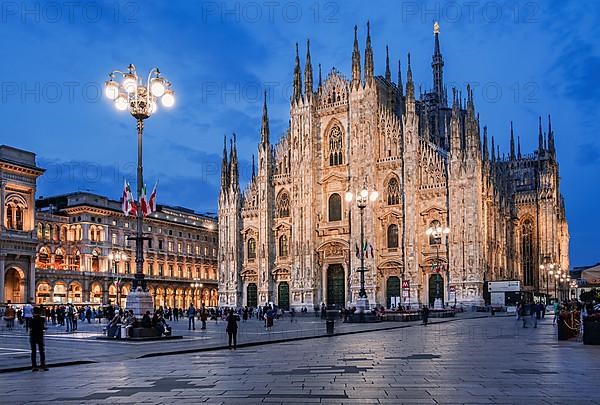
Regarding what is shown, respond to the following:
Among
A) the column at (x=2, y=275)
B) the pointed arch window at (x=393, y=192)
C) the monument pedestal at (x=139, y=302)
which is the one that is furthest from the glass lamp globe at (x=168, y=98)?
the column at (x=2, y=275)

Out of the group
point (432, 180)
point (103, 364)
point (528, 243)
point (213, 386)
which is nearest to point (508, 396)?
point (213, 386)

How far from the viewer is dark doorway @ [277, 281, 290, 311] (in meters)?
68.4

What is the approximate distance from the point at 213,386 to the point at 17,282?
61022mm

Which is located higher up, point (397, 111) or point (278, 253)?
point (397, 111)

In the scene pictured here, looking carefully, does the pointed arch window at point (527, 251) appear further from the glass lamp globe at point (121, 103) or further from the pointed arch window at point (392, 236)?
the glass lamp globe at point (121, 103)

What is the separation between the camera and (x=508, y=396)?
10867 mm

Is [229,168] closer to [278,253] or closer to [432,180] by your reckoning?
[278,253]

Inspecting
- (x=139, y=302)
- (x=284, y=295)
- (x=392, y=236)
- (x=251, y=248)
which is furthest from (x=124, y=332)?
(x=251, y=248)

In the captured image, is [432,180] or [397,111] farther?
[397,111]

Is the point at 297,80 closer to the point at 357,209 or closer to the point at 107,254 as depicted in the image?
the point at 357,209

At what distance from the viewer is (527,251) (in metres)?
89.9

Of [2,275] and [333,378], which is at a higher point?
[2,275]

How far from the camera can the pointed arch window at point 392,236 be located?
6272cm

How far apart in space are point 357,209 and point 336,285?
823 cm
